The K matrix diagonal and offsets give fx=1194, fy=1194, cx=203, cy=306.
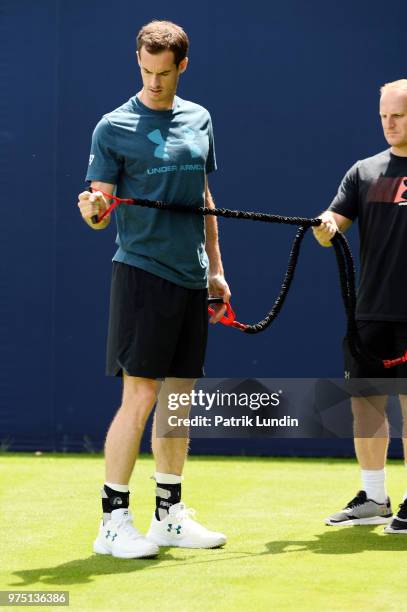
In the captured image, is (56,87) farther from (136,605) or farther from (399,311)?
(136,605)

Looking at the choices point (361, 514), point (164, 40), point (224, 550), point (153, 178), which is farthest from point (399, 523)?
point (164, 40)

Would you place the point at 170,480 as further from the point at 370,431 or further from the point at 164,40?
the point at 164,40

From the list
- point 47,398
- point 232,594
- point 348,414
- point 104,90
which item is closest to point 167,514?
point 232,594

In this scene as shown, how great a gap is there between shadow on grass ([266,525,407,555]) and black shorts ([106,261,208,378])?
0.66 m

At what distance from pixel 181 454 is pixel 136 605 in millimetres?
885

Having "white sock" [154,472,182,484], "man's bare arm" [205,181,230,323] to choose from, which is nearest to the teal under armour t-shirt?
"man's bare arm" [205,181,230,323]

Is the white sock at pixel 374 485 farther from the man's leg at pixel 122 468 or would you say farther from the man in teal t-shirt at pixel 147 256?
the man's leg at pixel 122 468

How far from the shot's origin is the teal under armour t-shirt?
354 centimetres

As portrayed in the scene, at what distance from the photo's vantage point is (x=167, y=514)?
3.71 metres

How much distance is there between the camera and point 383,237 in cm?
402

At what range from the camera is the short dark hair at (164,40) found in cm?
354

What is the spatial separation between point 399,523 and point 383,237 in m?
0.95

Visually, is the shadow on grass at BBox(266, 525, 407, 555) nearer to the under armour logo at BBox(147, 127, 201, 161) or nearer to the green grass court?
the green grass court

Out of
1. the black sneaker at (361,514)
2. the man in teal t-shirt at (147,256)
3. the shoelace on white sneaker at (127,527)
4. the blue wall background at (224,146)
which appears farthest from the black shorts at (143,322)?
the blue wall background at (224,146)
